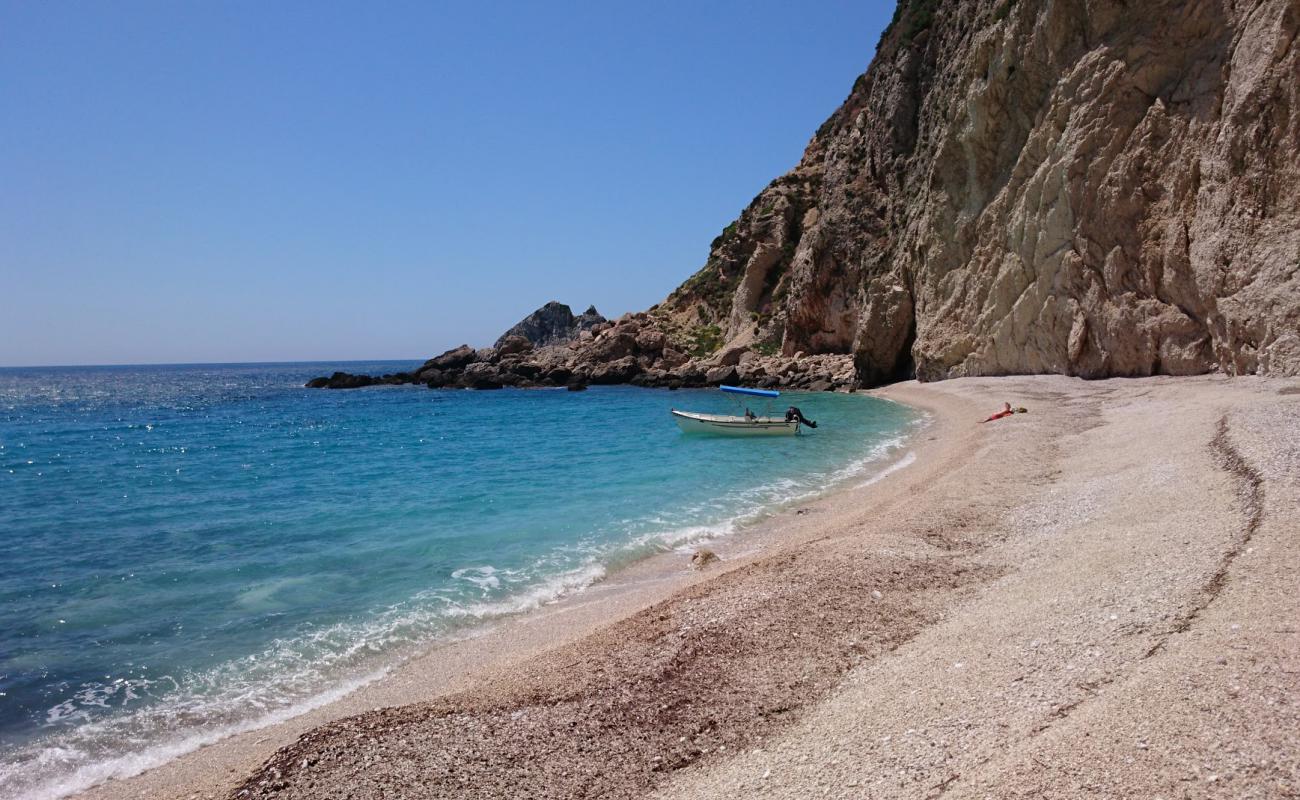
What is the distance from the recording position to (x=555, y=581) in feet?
34.8

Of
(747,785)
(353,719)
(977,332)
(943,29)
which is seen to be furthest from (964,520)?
(943,29)

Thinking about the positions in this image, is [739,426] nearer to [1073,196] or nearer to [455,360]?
[1073,196]

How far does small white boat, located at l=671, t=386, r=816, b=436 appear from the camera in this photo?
26.0 meters

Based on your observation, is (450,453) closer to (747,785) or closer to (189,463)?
(189,463)

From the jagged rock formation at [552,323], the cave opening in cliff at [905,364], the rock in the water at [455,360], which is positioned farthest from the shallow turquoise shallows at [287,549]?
the jagged rock formation at [552,323]

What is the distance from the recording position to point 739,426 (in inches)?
1056

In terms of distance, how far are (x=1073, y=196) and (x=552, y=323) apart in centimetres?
8116

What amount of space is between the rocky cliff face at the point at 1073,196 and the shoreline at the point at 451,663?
16.9 metres

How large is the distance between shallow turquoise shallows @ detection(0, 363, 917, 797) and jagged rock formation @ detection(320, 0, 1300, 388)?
8647 millimetres

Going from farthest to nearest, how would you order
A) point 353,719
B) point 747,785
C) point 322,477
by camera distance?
point 322,477
point 353,719
point 747,785

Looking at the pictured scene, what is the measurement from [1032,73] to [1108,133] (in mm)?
6897

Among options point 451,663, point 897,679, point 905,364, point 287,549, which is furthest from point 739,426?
point 905,364

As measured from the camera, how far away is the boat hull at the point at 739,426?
85.7 feet

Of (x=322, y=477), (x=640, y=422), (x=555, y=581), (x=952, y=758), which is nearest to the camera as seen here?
(x=952, y=758)
